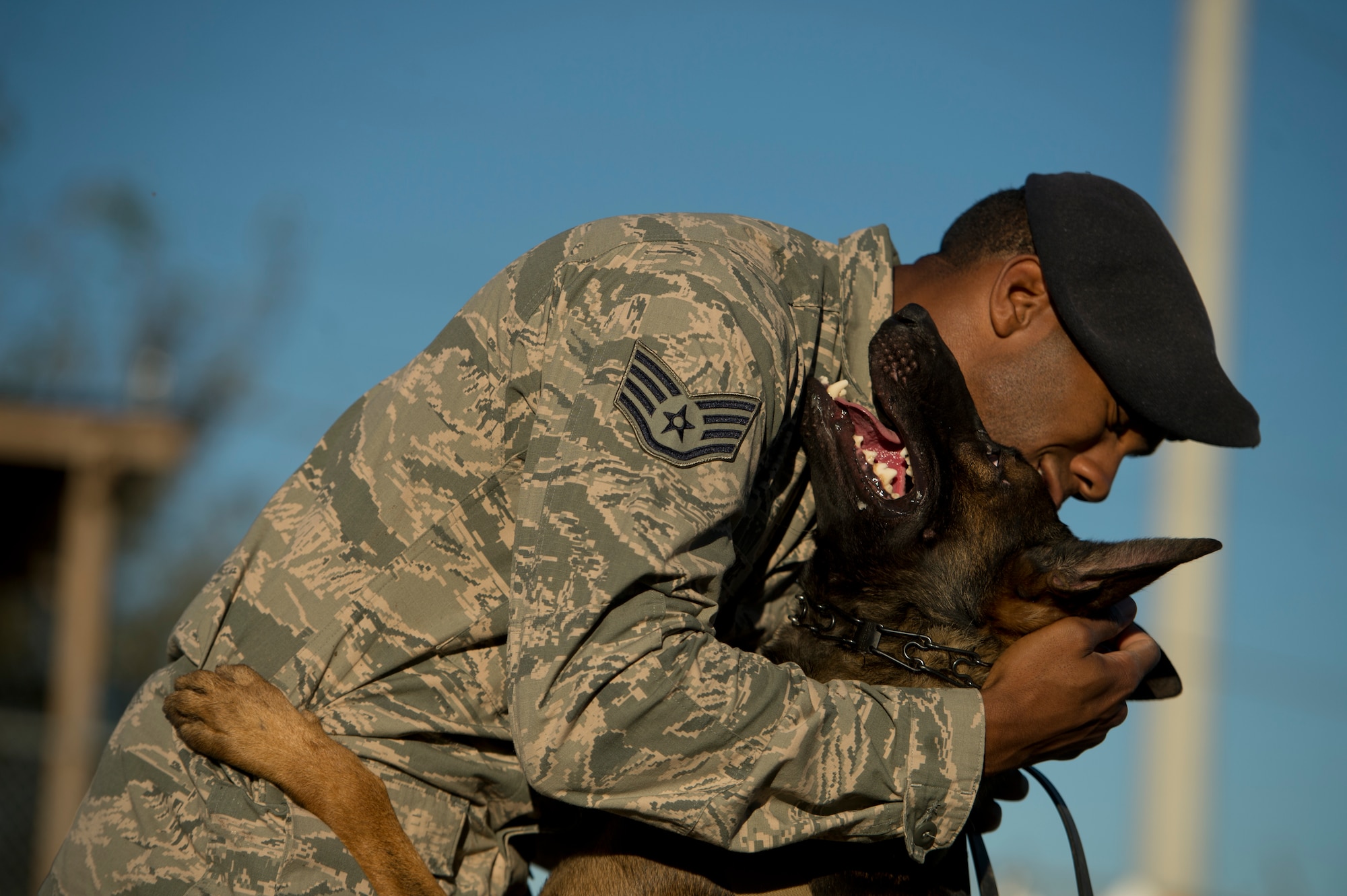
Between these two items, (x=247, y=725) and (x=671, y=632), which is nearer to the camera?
(x=671, y=632)

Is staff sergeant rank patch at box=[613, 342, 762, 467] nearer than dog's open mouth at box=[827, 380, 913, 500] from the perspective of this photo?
Yes

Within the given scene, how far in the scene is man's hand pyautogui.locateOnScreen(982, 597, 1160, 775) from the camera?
8.12 ft

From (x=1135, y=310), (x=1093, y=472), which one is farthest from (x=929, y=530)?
(x=1135, y=310)

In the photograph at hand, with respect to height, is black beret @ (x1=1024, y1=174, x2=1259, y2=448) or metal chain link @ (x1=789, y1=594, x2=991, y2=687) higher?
black beret @ (x1=1024, y1=174, x2=1259, y2=448)

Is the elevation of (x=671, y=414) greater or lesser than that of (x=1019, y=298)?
lesser

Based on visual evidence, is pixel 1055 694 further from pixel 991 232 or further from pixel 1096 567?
pixel 991 232

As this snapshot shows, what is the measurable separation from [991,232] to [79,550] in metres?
9.35

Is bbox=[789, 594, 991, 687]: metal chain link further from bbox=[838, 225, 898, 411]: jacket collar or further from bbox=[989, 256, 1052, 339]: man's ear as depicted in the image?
bbox=[989, 256, 1052, 339]: man's ear

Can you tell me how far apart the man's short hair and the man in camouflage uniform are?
638 millimetres

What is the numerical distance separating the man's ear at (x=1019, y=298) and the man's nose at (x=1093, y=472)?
1.94 feet

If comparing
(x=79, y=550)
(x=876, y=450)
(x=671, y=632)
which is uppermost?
(x=876, y=450)

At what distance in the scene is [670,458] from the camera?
2.12 metres

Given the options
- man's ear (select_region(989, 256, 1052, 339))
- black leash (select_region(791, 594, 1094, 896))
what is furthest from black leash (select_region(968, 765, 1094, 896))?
man's ear (select_region(989, 256, 1052, 339))

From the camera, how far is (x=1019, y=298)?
3271 mm
